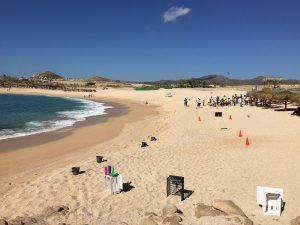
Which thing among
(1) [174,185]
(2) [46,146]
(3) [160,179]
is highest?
(1) [174,185]

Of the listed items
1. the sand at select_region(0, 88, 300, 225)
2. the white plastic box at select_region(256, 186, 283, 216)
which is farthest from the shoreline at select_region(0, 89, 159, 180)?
the white plastic box at select_region(256, 186, 283, 216)

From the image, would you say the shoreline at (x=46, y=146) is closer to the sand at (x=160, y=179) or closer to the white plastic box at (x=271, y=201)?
the sand at (x=160, y=179)

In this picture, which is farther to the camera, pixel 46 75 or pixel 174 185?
pixel 46 75

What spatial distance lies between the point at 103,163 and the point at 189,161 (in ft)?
11.1

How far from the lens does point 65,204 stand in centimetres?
877

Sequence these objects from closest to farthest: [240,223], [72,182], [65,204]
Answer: [240,223], [65,204], [72,182]

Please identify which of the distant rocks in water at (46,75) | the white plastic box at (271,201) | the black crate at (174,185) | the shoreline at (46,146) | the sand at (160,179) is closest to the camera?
the white plastic box at (271,201)

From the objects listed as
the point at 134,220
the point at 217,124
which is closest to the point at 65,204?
the point at 134,220

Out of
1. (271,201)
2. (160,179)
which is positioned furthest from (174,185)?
(271,201)

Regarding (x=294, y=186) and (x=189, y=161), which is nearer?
(x=294, y=186)

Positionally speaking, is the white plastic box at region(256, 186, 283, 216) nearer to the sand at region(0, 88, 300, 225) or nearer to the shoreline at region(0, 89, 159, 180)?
the sand at region(0, 88, 300, 225)

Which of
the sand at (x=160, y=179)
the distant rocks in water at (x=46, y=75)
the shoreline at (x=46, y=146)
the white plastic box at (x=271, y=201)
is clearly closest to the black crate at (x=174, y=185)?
the sand at (x=160, y=179)

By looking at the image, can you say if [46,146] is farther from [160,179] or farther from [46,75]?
[46,75]

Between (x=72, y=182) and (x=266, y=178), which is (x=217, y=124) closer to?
(x=266, y=178)
